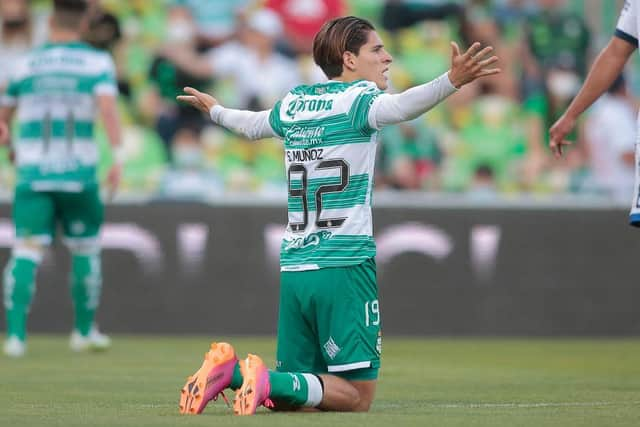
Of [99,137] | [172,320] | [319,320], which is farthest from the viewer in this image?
[99,137]

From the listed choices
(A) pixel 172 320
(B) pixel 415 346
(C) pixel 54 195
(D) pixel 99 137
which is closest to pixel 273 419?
(C) pixel 54 195

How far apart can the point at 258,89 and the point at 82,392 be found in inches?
317

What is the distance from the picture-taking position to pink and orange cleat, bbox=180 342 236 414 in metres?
5.36

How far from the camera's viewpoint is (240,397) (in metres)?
5.49

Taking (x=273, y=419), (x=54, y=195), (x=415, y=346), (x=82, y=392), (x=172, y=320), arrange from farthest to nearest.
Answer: (x=172, y=320) < (x=415, y=346) < (x=54, y=195) < (x=82, y=392) < (x=273, y=419)

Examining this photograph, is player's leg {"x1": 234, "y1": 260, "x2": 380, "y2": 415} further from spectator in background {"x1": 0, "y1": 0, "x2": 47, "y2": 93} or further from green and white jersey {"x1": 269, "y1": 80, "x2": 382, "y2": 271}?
spectator in background {"x1": 0, "y1": 0, "x2": 47, "y2": 93}

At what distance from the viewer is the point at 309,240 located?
5.89 metres

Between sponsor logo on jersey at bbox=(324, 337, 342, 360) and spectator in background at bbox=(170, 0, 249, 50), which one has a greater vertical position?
spectator in background at bbox=(170, 0, 249, 50)

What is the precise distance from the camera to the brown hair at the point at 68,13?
33.5 ft

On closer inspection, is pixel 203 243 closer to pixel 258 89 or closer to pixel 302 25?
pixel 258 89

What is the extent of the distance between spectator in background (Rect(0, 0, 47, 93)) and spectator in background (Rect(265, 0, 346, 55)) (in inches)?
104

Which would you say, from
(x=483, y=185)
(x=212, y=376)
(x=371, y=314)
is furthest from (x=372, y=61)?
(x=483, y=185)

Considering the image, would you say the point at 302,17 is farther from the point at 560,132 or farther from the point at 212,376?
the point at 212,376

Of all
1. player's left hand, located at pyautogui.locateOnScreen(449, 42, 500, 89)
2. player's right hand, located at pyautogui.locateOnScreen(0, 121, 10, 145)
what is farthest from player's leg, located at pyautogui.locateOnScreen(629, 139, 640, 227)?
player's right hand, located at pyautogui.locateOnScreen(0, 121, 10, 145)
